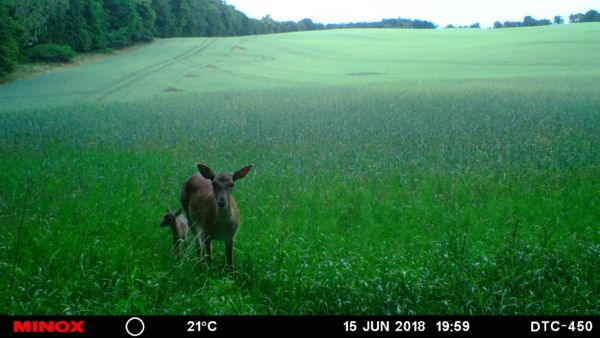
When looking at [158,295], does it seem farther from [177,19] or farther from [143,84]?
[177,19]

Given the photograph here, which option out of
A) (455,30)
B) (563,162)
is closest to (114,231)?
(563,162)

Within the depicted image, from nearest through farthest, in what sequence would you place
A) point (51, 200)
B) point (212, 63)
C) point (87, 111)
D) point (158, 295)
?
point (158, 295) → point (51, 200) → point (87, 111) → point (212, 63)

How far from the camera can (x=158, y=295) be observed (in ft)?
18.3

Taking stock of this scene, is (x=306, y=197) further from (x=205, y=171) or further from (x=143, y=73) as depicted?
(x=143, y=73)

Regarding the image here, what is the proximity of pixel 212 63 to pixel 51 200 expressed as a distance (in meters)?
14.7

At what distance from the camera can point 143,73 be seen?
59.7 ft

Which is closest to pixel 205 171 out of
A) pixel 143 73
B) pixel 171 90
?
pixel 171 90

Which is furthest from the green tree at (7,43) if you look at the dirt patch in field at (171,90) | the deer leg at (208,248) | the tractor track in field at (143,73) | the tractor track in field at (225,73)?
the deer leg at (208,248)

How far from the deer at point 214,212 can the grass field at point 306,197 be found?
28 centimetres
